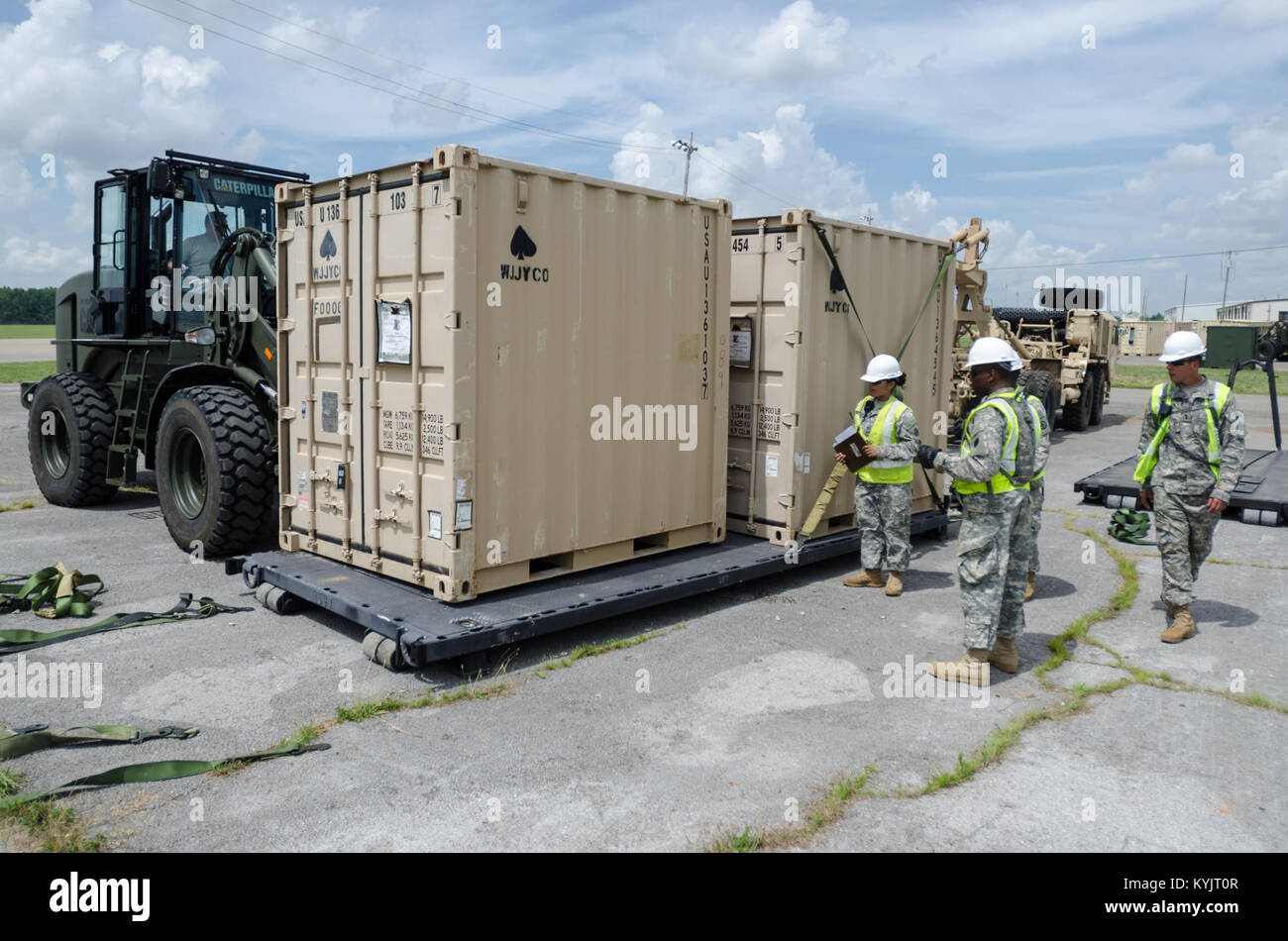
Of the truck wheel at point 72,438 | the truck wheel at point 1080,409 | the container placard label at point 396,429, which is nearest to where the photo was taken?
the container placard label at point 396,429

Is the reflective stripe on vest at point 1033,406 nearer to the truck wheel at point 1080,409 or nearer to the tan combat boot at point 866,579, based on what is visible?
the tan combat boot at point 866,579

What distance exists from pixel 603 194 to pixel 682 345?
132cm

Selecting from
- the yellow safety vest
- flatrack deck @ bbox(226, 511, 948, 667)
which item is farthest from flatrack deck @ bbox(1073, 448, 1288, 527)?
flatrack deck @ bbox(226, 511, 948, 667)

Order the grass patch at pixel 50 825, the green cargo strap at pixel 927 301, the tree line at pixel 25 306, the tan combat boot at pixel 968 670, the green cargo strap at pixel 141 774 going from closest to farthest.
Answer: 1. the grass patch at pixel 50 825
2. the green cargo strap at pixel 141 774
3. the tan combat boot at pixel 968 670
4. the green cargo strap at pixel 927 301
5. the tree line at pixel 25 306

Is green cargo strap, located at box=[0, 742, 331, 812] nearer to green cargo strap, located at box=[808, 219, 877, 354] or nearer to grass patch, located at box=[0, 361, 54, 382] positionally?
green cargo strap, located at box=[808, 219, 877, 354]

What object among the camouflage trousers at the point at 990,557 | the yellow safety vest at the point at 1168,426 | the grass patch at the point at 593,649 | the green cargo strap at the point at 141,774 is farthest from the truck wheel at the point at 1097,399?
the green cargo strap at the point at 141,774

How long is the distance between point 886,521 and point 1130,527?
12.3ft

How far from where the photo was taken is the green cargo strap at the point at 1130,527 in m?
9.64

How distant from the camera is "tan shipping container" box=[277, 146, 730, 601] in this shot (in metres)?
5.71

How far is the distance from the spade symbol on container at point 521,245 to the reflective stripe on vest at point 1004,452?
283cm

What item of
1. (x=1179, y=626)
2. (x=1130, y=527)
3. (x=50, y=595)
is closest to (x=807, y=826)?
(x=1179, y=626)

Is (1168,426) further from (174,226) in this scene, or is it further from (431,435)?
(174,226)

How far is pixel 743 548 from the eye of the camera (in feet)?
25.5
